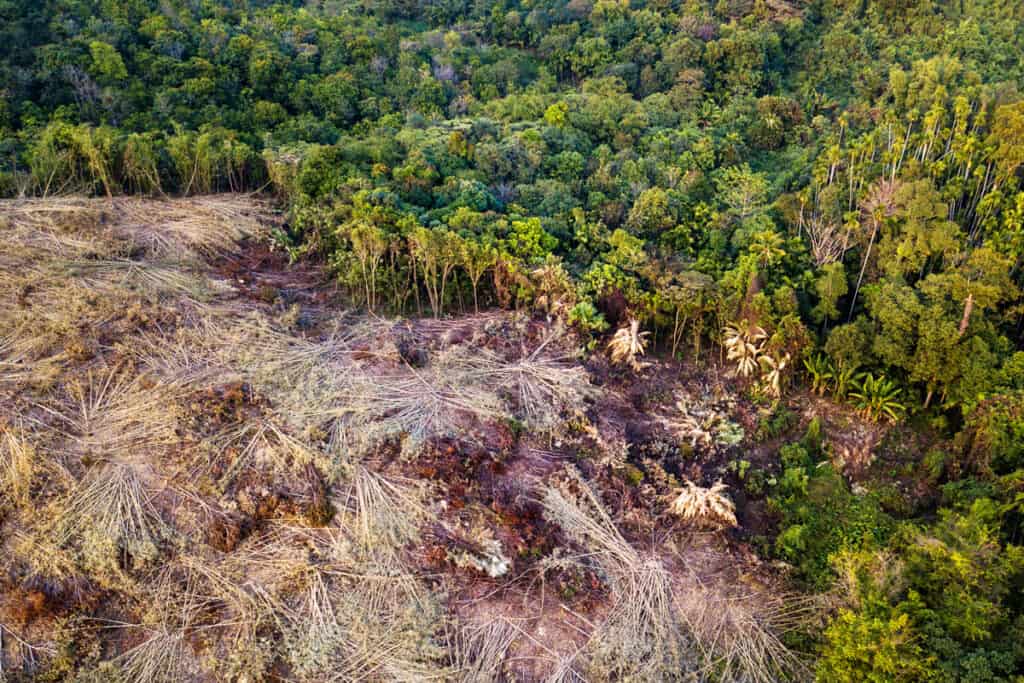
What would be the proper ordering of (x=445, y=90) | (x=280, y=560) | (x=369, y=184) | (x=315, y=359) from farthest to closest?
(x=445, y=90) < (x=369, y=184) < (x=315, y=359) < (x=280, y=560)

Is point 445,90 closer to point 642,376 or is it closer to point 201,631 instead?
point 642,376

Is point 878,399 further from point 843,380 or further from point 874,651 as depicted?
point 874,651

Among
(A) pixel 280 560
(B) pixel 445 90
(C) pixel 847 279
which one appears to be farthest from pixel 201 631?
(B) pixel 445 90

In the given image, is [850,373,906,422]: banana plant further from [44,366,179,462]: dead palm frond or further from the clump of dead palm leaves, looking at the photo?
[44,366,179,462]: dead palm frond

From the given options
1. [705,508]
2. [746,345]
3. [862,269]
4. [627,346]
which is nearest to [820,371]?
[746,345]

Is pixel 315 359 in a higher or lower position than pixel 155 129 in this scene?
lower

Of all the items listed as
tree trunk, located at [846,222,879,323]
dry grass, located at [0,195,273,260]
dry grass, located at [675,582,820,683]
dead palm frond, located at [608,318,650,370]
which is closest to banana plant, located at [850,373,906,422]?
tree trunk, located at [846,222,879,323]

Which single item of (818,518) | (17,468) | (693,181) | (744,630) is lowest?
(818,518)
